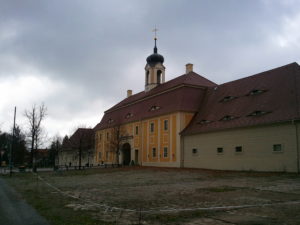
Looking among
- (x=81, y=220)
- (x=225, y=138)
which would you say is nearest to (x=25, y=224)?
(x=81, y=220)

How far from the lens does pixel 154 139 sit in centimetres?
4100

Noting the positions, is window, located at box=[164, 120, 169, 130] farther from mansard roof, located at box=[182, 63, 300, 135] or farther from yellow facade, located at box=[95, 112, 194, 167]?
mansard roof, located at box=[182, 63, 300, 135]

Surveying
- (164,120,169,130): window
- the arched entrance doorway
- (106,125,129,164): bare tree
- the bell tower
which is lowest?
the arched entrance doorway

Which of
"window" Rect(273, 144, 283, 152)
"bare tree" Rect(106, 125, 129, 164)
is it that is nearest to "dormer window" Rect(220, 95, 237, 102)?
"window" Rect(273, 144, 283, 152)

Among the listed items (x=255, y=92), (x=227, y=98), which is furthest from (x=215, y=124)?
(x=255, y=92)

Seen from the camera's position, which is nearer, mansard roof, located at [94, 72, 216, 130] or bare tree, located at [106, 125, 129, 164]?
mansard roof, located at [94, 72, 216, 130]

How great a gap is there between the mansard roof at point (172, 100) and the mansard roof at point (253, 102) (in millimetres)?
1915


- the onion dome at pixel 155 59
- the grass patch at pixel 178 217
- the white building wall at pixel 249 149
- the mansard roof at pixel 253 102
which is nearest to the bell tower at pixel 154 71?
the onion dome at pixel 155 59

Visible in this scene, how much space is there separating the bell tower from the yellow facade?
8.26m

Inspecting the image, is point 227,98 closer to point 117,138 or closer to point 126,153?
point 117,138

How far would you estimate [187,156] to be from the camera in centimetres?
3503

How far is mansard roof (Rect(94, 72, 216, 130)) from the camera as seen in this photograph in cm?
3762

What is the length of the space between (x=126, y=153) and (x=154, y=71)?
1402 centimetres

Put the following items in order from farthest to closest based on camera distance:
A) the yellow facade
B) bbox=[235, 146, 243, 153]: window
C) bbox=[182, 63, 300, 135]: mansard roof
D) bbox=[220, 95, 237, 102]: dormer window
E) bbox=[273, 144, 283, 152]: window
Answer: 1. the yellow facade
2. bbox=[220, 95, 237, 102]: dormer window
3. bbox=[235, 146, 243, 153]: window
4. bbox=[182, 63, 300, 135]: mansard roof
5. bbox=[273, 144, 283, 152]: window
